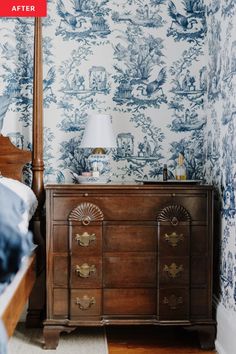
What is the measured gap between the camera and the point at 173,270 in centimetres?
264

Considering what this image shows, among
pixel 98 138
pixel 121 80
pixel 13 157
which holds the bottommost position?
pixel 13 157

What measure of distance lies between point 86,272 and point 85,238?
18cm

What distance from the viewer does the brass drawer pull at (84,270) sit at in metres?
2.62

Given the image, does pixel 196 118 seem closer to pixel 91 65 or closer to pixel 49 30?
pixel 91 65

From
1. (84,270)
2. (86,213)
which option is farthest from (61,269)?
(86,213)

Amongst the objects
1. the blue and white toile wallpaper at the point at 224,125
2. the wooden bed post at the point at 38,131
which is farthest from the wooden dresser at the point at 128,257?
the wooden bed post at the point at 38,131

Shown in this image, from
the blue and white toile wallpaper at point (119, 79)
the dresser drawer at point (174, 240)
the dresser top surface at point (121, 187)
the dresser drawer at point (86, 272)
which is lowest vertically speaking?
the dresser drawer at point (86, 272)

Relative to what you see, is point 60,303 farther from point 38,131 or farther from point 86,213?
point 38,131

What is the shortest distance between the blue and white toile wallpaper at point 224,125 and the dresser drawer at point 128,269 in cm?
40

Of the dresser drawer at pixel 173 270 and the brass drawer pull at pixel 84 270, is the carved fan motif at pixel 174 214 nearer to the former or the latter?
the dresser drawer at pixel 173 270

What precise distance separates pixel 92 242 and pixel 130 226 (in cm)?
22

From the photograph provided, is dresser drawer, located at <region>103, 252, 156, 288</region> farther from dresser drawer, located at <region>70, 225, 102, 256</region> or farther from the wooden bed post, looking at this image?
the wooden bed post

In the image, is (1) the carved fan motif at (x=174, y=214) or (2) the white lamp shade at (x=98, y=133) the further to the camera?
(2) the white lamp shade at (x=98, y=133)

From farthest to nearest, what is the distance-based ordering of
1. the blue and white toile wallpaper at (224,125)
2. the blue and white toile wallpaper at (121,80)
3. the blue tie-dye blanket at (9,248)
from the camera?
the blue and white toile wallpaper at (121,80) < the blue and white toile wallpaper at (224,125) < the blue tie-dye blanket at (9,248)
